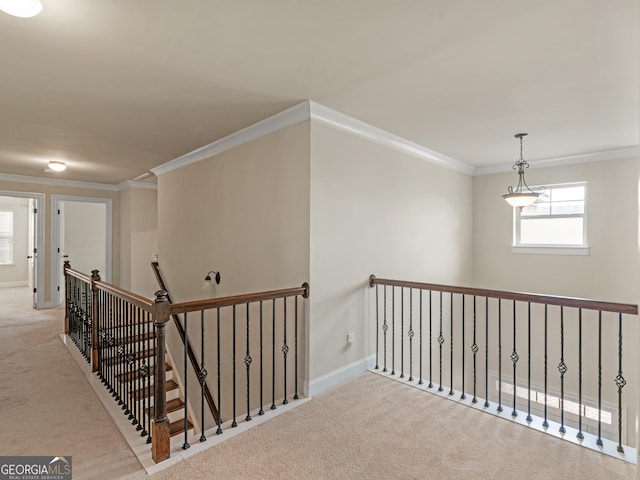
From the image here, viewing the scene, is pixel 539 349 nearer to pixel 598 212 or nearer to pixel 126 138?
pixel 598 212

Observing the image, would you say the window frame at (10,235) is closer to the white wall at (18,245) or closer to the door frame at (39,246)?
the white wall at (18,245)

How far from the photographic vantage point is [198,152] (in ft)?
14.1

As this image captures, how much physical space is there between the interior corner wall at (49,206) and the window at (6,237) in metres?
4.04

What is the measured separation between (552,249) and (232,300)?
4.37 metres

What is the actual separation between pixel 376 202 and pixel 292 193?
0.96 m

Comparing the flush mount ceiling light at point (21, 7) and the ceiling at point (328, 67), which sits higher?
the ceiling at point (328, 67)

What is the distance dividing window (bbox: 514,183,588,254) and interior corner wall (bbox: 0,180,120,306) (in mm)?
7330

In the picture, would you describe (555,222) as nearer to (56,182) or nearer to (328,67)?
(328,67)

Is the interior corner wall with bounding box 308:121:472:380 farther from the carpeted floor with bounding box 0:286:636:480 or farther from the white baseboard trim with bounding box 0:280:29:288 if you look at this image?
the white baseboard trim with bounding box 0:280:29:288

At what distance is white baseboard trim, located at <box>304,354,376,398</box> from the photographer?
9.56 feet

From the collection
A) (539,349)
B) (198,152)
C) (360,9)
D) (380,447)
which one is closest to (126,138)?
(198,152)

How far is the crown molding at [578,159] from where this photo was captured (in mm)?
4062

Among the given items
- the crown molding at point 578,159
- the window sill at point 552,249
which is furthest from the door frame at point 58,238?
the window sill at point 552,249

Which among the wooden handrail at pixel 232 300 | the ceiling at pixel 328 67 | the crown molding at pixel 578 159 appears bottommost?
the wooden handrail at pixel 232 300
